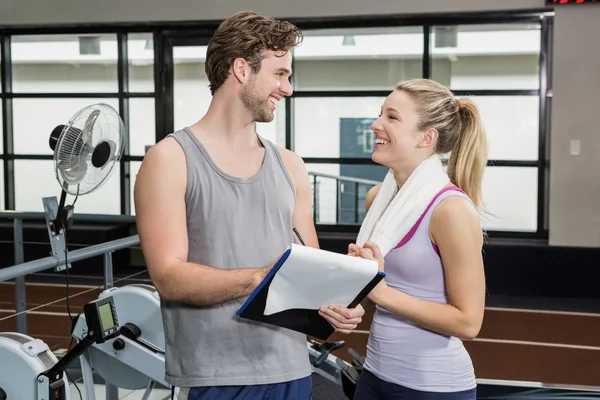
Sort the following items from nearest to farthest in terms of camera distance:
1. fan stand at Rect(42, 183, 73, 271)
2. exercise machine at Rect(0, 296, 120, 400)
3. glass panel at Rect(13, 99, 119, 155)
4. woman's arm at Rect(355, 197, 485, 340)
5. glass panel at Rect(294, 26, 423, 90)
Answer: woman's arm at Rect(355, 197, 485, 340), exercise machine at Rect(0, 296, 120, 400), fan stand at Rect(42, 183, 73, 271), glass panel at Rect(294, 26, 423, 90), glass panel at Rect(13, 99, 119, 155)

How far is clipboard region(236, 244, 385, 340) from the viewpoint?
1.37 meters

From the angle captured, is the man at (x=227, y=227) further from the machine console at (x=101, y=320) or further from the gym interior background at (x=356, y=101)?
the gym interior background at (x=356, y=101)

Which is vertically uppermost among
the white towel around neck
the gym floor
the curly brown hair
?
the curly brown hair

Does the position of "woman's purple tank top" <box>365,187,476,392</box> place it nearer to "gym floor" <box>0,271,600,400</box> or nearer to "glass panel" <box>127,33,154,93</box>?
"gym floor" <box>0,271,600,400</box>

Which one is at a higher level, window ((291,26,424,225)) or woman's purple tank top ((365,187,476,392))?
window ((291,26,424,225))

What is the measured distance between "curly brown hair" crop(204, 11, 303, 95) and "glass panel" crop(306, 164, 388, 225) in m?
5.78

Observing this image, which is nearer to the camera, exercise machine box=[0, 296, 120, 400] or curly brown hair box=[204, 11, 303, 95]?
curly brown hair box=[204, 11, 303, 95]

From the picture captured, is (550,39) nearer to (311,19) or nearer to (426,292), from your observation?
(311,19)

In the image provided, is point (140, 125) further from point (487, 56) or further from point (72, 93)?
point (487, 56)

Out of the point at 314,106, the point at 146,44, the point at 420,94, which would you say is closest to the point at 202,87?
the point at 146,44

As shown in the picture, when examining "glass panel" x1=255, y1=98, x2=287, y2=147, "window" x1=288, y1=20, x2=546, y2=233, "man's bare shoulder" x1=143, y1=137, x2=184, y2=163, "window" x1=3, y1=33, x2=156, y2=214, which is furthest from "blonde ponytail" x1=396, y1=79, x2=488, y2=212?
"window" x1=3, y1=33, x2=156, y2=214

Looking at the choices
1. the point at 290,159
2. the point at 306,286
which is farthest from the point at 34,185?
the point at 306,286

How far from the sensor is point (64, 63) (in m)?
7.87

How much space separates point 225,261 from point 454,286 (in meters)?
0.51
